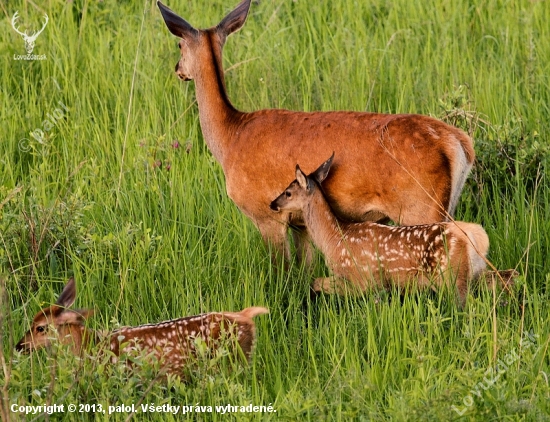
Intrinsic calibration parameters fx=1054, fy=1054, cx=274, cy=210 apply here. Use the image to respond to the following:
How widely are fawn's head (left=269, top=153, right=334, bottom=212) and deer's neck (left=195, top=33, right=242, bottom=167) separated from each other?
67 cm

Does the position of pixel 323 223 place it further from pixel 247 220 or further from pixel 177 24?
pixel 177 24

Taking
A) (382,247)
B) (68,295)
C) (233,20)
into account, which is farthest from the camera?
(233,20)

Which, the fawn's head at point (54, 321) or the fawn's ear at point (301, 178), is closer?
the fawn's head at point (54, 321)

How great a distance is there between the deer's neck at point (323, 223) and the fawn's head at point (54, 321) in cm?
154

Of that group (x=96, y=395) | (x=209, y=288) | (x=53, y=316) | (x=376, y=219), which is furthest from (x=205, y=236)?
(x=96, y=395)

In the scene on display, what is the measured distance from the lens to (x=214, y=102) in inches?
263

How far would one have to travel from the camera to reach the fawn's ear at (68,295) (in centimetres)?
511

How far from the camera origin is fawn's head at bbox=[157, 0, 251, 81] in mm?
6648

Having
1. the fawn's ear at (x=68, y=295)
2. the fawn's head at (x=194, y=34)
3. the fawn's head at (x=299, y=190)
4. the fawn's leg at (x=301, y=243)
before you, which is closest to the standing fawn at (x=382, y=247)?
the fawn's head at (x=299, y=190)

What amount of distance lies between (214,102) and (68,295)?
1998 mm

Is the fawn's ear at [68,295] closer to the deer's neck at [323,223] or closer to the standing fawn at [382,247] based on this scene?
the standing fawn at [382,247]

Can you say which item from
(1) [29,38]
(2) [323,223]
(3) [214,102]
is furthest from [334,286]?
(1) [29,38]

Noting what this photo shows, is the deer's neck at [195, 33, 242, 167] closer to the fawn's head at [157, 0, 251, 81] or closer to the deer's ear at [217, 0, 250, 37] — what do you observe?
the fawn's head at [157, 0, 251, 81]

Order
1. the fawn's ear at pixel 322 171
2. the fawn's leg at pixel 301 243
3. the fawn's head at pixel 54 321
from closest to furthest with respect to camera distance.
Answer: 1. the fawn's head at pixel 54 321
2. the fawn's ear at pixel 322 171
3. the fawn's leg at pixel 301 243
